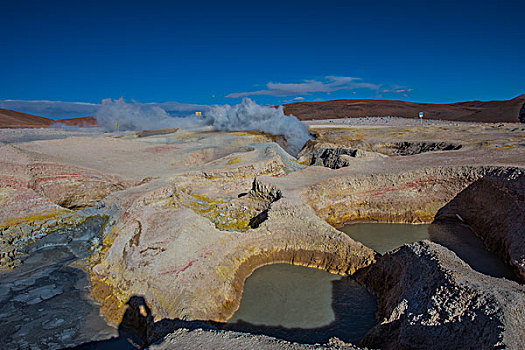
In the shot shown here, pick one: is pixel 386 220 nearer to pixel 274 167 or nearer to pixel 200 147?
pixel 274 167

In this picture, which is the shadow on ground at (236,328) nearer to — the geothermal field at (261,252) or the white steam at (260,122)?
the geothermal field at (261,252)

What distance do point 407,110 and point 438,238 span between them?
173 feet

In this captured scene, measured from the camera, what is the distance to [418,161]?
11.9 meters

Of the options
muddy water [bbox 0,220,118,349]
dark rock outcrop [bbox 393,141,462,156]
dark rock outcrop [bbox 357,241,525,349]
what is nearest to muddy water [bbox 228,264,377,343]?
dark rock outcrop [bbox 357,241,525,349]

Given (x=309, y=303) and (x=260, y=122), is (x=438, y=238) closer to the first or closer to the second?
(x=309, y=303)

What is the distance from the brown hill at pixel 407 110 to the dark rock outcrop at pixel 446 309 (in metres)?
41.2

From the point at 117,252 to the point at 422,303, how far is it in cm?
582

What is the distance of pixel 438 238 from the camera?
9195 millimetres

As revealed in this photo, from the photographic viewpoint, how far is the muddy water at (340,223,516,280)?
7676 mm

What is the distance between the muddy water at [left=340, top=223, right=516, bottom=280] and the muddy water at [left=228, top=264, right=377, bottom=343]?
2421 millimetres

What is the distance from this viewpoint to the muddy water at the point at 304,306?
5340 mm

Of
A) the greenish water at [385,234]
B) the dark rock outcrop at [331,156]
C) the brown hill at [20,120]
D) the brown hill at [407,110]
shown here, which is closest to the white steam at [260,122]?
the dark rock outcrop at [331,156]

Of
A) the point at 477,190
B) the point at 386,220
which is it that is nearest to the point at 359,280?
the point at 386,220

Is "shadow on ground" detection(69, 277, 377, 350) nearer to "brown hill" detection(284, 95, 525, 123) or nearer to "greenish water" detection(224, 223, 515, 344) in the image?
"greenish water" detection(224, 223, 515, 344)
